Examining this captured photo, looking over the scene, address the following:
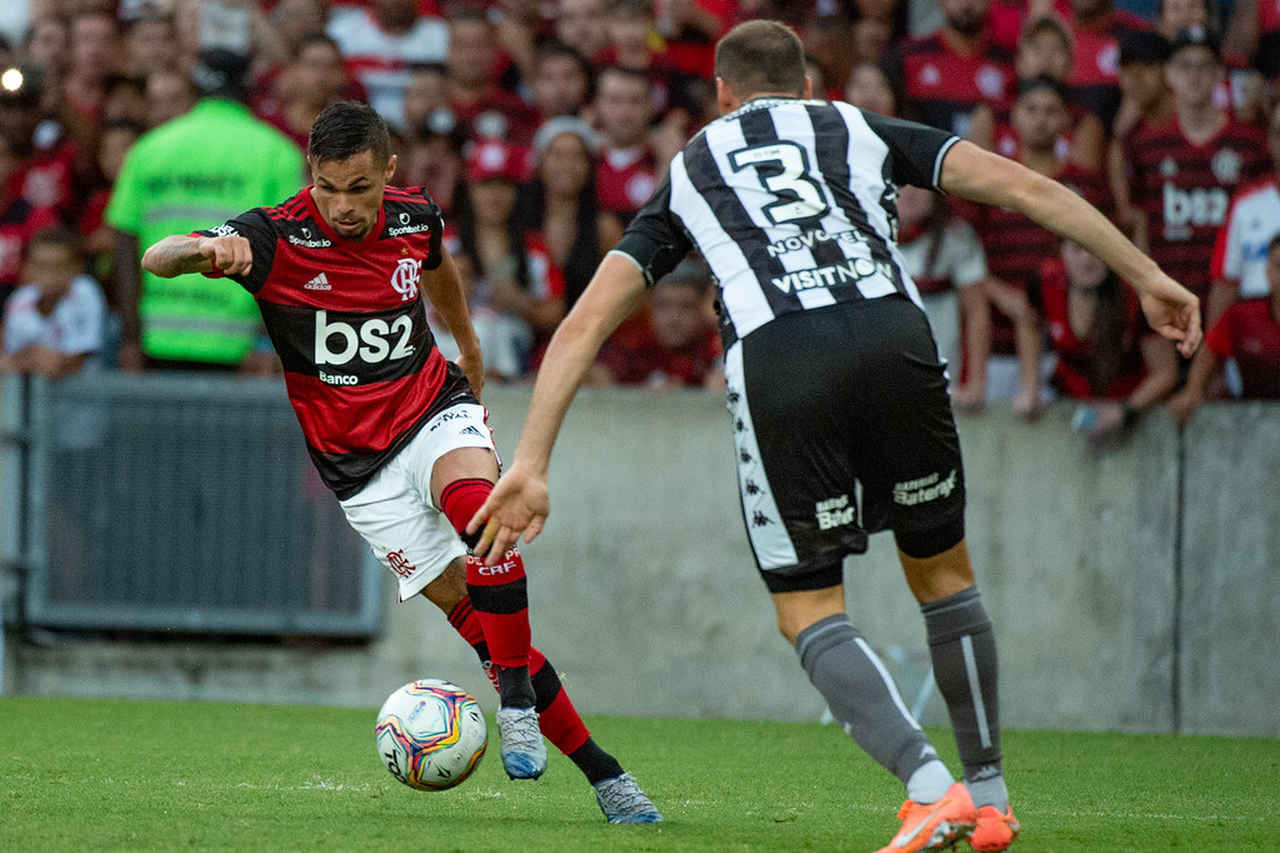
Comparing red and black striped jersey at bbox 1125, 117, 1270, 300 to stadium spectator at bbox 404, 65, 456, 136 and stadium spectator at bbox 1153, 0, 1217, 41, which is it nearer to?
stadium spectator at bbox 1153, 0, 1217, 41

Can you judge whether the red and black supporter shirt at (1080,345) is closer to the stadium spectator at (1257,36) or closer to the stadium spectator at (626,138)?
the stadium spectator at (1257,36)

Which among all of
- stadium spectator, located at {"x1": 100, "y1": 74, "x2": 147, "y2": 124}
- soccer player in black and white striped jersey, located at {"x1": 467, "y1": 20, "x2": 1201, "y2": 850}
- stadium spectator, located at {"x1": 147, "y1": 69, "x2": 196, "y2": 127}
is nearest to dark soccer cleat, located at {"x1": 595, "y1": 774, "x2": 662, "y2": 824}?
soccer player in black and white striped jersey, located at {"x1": 467, "y1": 20, "x2": 1201, "y2": 850}

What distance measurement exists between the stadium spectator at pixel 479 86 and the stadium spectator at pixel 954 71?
7.63 ft

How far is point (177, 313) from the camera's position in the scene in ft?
32.2

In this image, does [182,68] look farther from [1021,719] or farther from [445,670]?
[1021,719]

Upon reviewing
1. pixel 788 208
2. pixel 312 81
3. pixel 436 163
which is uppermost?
pixel 312 81

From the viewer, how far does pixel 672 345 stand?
1018 centimetres

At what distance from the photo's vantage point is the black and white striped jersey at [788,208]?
15.0 ft

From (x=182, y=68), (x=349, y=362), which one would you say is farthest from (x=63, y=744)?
(x=182, y=68)

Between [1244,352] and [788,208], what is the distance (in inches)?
222

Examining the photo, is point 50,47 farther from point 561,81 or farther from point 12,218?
point 561,81

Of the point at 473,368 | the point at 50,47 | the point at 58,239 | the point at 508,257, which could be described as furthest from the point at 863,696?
the point at 50,47

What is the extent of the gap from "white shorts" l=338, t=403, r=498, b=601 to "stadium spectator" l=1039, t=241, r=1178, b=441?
4434 mm

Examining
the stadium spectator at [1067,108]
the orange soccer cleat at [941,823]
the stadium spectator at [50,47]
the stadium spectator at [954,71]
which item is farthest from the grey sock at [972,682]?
the stadium spectator at [50,47]
